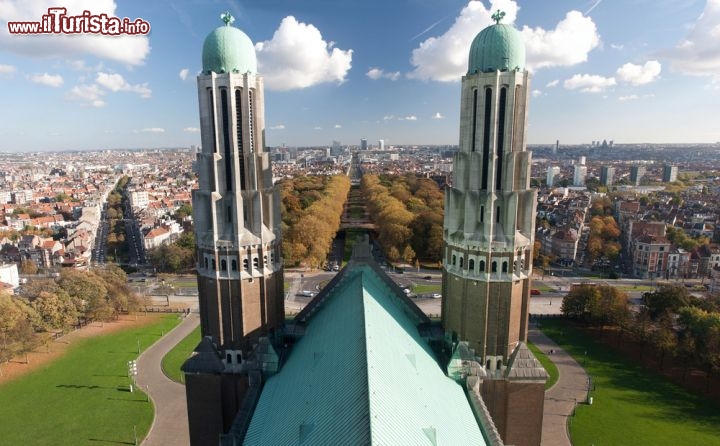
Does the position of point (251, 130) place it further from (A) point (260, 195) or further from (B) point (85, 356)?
(B) point (85, 356)

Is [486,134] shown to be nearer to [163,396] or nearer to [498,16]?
[498,16]

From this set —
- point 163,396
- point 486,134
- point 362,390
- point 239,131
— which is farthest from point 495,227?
point 163,396

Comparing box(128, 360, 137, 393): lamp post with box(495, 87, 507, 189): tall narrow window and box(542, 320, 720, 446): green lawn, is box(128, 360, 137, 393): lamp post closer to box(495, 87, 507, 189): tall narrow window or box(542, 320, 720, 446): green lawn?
box(495, 87, 507, 189): tall narrow window

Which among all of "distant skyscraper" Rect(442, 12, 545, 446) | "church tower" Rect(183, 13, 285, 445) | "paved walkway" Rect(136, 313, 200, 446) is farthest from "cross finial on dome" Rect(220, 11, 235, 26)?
"paved walkway" Rect(136, 313, 200, 446)

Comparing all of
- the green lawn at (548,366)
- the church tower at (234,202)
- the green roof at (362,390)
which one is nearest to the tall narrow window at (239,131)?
the church tower at (234,202)

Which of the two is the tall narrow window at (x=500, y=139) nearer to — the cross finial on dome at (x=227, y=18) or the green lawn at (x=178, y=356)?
the cross finial on dome at (x=227, y=18)

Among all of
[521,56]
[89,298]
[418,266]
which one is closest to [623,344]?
[418,266]

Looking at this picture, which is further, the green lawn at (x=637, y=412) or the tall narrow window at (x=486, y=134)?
the green lawn at (x=637, y=412)
